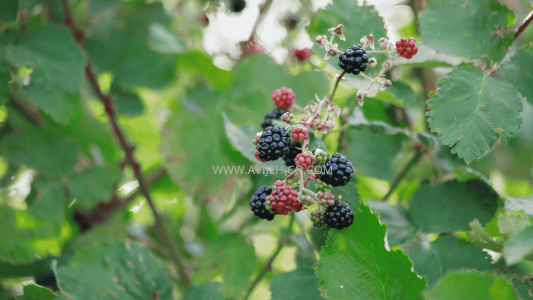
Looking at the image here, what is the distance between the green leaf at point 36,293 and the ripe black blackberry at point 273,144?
47cm

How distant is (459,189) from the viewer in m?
0.73

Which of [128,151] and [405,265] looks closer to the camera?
[405,265]

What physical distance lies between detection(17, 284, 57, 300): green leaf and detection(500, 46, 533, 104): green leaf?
898mm

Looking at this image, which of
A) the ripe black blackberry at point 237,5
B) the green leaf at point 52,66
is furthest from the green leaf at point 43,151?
the ripe black blackberry at point 237,5

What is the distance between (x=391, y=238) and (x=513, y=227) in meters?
0.22

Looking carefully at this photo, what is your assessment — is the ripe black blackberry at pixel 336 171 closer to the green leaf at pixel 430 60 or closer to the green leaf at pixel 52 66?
the green leaf at pixel 430 60

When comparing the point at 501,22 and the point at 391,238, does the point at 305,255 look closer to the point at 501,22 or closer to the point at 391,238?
the point at 391,238

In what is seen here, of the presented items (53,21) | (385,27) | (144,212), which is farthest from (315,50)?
(144,212)

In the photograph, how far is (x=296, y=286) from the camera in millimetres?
662

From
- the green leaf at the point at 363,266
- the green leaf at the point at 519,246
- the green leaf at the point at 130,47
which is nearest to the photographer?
the green leaf at the point at 519,246

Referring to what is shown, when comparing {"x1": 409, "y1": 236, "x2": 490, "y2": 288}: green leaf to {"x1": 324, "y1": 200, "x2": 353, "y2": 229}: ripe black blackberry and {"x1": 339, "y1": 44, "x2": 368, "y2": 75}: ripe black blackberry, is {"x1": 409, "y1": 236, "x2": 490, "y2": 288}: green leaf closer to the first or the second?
{"x1": 324, "y1": 200, "x2": 353, "y2": 229}: ripe black blackberry

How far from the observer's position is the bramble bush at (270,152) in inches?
20.3

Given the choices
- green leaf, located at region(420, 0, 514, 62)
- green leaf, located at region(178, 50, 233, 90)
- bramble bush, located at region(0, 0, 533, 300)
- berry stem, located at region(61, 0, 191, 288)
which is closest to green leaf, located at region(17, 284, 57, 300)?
bramble bush, located at region(0, 0, 533, 300)

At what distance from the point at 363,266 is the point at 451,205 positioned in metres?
0.34
